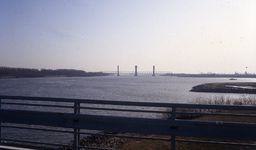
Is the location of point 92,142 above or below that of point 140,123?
below

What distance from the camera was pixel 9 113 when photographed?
17.7 ft

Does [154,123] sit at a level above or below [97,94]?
above

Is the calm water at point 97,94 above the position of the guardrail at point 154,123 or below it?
below

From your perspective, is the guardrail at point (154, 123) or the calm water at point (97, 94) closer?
the guardrail at point (154, 123)

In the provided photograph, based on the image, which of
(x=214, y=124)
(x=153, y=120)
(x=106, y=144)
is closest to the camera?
(x=214, y=124)

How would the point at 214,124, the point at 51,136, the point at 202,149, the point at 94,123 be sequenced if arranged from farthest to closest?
the point at 51,136, the point at 202,149, the point at 94,123, the point at 214,124

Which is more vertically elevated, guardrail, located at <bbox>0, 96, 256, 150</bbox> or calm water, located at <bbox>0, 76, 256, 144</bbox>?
guardrail, located at <bbox>0, 96, 256, 150</bbox>

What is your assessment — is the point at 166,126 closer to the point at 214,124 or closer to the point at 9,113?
the point at 214,124

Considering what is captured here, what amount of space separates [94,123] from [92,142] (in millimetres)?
8845

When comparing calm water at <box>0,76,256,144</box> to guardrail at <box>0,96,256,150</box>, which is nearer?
guardrail at <box>0,96,256,150</box>

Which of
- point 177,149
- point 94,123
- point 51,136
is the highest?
point 94,123

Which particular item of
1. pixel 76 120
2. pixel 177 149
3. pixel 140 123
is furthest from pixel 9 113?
pixel 177 149

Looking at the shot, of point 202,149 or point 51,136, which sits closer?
point 202,149

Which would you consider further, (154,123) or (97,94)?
(97,94)
